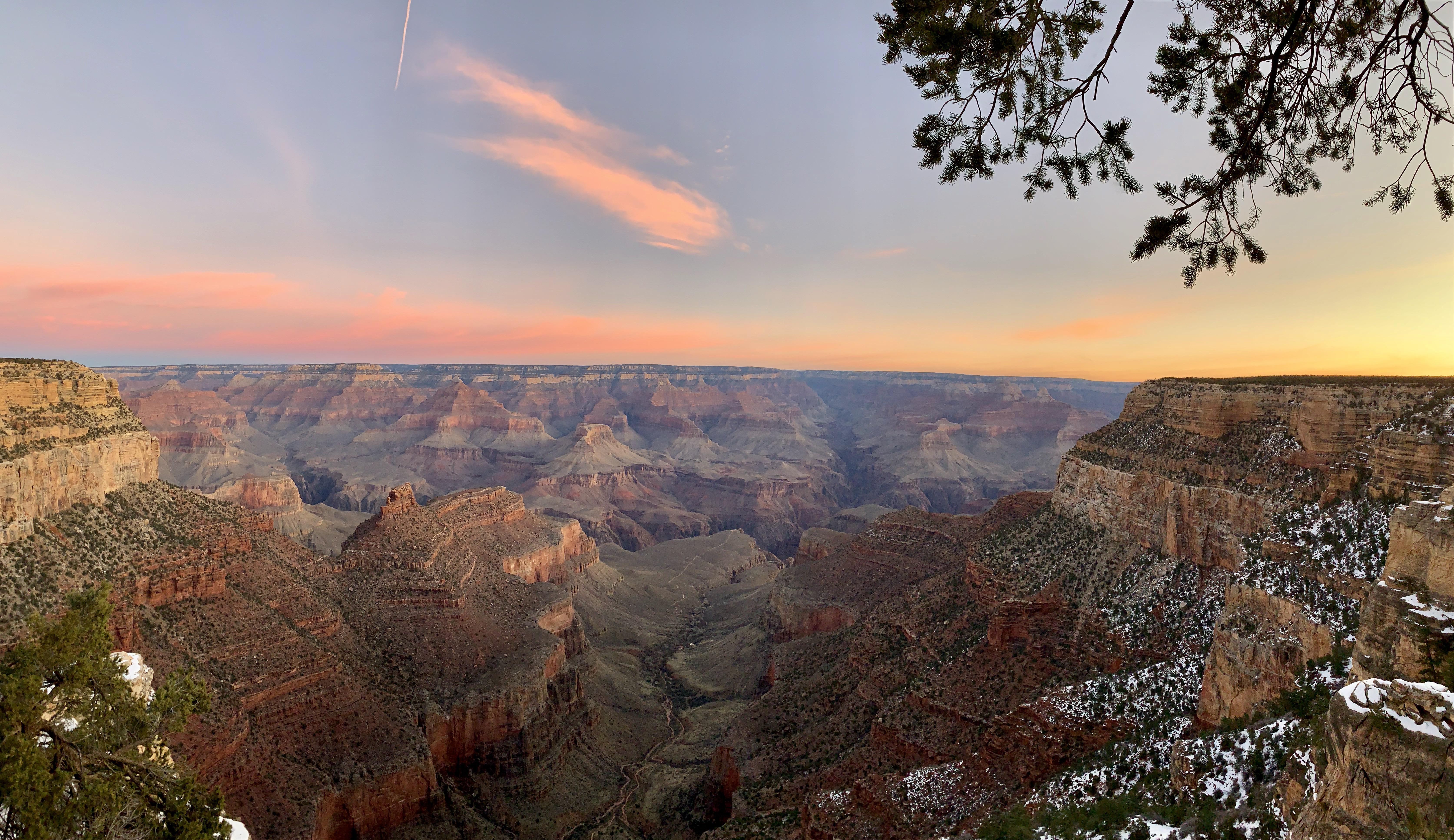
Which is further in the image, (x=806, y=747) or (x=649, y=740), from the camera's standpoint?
(x=649, y=740)

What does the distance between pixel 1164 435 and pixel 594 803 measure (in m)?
41.0

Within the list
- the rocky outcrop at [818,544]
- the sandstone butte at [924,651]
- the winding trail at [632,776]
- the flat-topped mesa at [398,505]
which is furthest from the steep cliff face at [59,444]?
the rocky outcrop at [818,544]

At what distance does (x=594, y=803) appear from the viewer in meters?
42.8

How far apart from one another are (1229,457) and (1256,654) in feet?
44.1

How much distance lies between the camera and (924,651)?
121 ft

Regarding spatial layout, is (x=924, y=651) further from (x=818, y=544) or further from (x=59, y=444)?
(x=59, y=444)

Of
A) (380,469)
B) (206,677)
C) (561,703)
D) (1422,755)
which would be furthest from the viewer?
(380,469)

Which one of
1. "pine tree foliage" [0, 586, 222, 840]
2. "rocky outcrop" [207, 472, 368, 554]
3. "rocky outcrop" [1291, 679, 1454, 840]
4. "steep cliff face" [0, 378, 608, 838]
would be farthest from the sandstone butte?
"rocky outcrop" [207, 472, 368, 554]

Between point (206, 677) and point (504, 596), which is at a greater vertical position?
point (206, 677)

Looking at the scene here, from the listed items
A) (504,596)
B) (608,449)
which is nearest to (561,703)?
(504,596)

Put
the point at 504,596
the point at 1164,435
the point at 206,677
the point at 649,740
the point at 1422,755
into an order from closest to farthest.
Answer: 1. the point at 1422,755
2. the point at 206,677
3. the point at 1164,435
4. the point at 649,740
5. the point at 504,596

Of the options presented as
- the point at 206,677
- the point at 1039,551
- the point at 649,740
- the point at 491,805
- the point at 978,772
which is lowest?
the point at 649,740

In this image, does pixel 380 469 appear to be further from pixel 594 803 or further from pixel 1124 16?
pixel 1124 16

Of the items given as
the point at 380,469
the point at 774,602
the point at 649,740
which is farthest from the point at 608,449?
the point at 649,740
